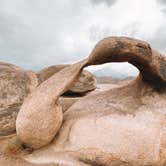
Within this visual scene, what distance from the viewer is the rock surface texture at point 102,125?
421 centimetres

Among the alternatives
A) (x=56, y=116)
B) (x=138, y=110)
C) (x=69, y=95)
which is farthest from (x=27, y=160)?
(x=69, y=95)

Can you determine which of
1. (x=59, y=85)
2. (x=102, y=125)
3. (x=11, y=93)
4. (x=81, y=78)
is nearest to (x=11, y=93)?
(x=11, y=93)

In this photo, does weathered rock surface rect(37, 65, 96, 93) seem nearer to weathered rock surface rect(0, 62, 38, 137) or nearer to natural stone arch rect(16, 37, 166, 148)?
weathered rock surface rect(0, 62, 38, 137)

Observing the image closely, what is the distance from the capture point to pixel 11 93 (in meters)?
5.43

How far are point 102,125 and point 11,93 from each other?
1918 millimetres

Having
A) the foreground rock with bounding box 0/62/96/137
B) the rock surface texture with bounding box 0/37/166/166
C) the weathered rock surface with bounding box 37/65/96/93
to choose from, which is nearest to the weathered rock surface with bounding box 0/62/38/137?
the foreground rock with bounding box 0/62/96/137

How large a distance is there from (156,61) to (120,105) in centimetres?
89

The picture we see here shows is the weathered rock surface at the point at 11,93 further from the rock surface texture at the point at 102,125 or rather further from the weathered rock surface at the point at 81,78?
the weathered rock surface at the point at 81,78

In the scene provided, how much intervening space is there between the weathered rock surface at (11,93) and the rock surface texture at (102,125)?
0.75m

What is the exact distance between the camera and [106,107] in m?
4.81

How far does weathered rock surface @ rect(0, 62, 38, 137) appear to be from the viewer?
5.17 metres

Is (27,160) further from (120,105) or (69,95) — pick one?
(69,95)

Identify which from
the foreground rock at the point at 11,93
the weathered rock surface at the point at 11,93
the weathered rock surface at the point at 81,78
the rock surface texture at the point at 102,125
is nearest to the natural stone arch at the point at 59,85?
the rock surface texture at the point at 102,125

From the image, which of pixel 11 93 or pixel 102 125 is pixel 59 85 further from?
pixel 11 93
